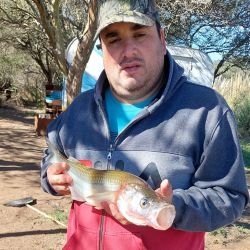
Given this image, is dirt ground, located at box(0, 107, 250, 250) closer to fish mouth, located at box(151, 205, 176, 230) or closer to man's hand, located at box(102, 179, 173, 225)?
man's hand, located at box(102, 179, 173, 225)

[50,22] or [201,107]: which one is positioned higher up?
[50,22]

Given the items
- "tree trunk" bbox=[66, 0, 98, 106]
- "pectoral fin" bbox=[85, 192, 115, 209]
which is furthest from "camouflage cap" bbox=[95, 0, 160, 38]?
"tree trunk" bbox=[66, 0, 98, 106]

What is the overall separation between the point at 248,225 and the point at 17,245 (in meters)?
2.90

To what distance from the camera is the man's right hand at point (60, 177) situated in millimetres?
1847

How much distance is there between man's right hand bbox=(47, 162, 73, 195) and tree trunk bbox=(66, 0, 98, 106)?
3.59 metres

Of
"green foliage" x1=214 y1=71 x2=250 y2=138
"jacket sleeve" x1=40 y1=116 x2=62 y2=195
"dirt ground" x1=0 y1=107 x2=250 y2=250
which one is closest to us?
"jacket sleeve" x1=40 y1=116 x2=62 y2=195

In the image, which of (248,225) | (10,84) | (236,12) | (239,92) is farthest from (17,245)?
(10,84)

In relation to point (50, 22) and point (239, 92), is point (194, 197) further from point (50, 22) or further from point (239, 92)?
point (239, 92)

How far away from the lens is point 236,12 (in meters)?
14.9

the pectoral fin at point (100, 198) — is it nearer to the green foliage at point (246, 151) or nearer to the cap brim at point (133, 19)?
the cap brim at point (133, 19)

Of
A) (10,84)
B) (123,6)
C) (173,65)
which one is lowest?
(10,84)

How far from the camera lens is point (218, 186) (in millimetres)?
1764

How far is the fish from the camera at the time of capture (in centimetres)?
142

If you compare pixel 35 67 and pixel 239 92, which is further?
pixel 35 67
